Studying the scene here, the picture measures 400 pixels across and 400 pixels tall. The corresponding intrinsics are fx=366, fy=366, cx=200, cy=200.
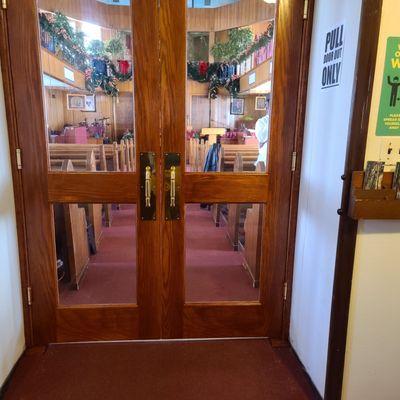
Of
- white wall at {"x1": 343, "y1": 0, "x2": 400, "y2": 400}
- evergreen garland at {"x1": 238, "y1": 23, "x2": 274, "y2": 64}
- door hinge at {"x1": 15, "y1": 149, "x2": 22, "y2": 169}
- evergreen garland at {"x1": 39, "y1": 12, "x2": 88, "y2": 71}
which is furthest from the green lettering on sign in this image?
door hinge at {"x1": 15, "y1": 149, "x2": 22, "y2": 169}

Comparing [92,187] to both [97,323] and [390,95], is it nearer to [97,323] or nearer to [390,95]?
[97,323]

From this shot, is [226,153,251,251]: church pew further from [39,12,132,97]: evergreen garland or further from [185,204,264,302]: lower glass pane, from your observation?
[39,12,132,97]: evergreen garland

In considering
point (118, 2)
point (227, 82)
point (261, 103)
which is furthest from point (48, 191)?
point (261, 103)

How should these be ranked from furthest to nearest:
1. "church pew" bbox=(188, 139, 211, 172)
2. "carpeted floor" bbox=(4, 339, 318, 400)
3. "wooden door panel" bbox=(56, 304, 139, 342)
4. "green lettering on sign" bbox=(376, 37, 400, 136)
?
"wooden door panel" bbox=(56, 304, 139, 342) < "church pew" bbox=(188, 139, 211, 172) < "carpeted floor" bbox=(4, 339, 318, 400) < "green lettering on sign" bbox=(376, 37, 400, 136)

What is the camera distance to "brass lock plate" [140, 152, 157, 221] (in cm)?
194

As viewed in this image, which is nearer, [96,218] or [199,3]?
[199,3]

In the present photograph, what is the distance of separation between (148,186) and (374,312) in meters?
1.22

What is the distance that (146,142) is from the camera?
6.32ft

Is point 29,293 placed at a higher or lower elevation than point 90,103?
lower

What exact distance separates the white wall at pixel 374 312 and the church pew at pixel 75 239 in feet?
5.49

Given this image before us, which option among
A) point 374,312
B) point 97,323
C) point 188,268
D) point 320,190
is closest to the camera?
Result: point 374,312

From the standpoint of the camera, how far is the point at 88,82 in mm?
1955

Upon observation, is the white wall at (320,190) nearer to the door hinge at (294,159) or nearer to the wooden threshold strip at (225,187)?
the door hinge at (294,159)

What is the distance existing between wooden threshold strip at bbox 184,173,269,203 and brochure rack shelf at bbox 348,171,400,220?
669 millimetres
